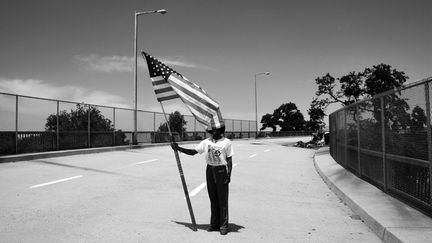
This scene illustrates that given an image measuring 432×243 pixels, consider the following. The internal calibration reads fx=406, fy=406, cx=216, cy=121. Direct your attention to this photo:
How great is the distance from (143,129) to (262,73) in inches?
1420

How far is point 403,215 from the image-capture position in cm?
607

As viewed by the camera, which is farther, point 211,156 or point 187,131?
point 187,131

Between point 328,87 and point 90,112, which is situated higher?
point 328,87

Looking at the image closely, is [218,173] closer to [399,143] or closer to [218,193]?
[218,193]

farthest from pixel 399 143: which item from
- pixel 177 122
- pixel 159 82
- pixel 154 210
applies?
pixel 177 122

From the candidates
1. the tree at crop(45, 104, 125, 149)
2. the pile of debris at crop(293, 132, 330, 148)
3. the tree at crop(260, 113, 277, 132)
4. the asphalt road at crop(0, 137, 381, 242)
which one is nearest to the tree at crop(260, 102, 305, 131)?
the tree at crop(260, 113, 277, 132)

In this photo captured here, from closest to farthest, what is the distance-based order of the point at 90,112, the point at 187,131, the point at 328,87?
the point at 90,112 → the point at 187,131 → the point at 328,87

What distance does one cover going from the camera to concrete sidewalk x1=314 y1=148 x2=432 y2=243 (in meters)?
5.09

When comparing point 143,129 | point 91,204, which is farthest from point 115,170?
point 143,129

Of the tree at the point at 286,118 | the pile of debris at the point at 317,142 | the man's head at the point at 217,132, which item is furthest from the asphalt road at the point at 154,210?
the tree at the point at 286,118

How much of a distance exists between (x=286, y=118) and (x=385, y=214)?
5617 inches

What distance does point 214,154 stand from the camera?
223 inches

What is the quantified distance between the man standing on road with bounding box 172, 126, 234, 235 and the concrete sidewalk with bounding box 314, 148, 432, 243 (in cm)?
216

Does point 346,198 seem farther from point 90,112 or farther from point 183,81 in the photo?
point 90,112
